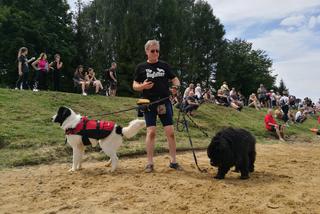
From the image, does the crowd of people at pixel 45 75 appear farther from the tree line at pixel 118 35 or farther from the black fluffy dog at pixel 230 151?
the tree line at pixel 118 35

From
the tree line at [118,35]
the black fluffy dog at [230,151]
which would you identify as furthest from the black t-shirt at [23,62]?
the tree line at [118,35]

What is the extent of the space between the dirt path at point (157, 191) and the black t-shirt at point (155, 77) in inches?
57.6

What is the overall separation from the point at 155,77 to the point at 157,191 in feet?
7.56

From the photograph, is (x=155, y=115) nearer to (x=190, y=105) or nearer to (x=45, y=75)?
(x=190, y=105)

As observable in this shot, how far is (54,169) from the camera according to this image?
27.8 feet

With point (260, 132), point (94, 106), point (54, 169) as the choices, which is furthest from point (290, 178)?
point (260, 132)

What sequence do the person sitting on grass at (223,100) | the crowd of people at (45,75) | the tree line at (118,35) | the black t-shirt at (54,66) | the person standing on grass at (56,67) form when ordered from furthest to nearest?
the tree line at (118,35), the person sitting on grass at (223,100), the black t-shirt at (54,66), the person standing on grass at (56,67), the crowd of people at (45,75)

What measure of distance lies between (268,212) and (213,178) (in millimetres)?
2025

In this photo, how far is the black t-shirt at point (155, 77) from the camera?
7578mm

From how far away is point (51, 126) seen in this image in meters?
12.4

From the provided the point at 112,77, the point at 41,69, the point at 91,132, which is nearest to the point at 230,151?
the point at 91,132

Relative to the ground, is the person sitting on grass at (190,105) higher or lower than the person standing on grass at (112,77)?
lower

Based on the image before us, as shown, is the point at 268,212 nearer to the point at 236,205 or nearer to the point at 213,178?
the point at 236,205

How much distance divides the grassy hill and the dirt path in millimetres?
1448
